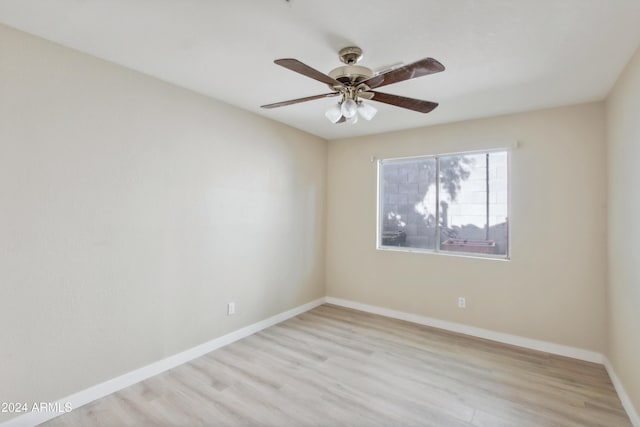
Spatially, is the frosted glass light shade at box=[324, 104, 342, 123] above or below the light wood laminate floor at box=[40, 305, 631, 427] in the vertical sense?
above

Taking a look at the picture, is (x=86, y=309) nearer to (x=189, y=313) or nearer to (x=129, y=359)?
(x=129, y=359)

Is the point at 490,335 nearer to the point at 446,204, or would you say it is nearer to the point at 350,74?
the point at 446,204

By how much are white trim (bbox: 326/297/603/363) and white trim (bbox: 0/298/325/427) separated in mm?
1402

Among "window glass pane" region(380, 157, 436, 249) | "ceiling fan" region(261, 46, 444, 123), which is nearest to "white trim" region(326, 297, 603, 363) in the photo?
"window glass pane" region(380, 157, 436, 249)

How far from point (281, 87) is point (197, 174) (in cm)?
110

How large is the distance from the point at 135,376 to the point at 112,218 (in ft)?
4.12

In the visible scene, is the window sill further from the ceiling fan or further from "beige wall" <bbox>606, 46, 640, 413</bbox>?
the ceiling fan

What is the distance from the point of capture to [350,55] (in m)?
2.07

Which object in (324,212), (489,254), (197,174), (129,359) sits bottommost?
(129,359)

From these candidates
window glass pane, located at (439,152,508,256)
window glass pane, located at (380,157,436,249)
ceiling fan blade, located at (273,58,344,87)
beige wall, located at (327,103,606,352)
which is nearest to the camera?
ceiling fan blade, located at (273,58,344,87)

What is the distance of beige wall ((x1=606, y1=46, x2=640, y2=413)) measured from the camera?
2039 mm

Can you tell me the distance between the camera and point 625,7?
1587 millimetres

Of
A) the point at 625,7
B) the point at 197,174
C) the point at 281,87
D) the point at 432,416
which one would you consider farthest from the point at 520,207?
the point at 197,174

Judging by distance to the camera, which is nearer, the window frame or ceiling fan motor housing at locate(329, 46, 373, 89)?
ceiling fan motor housing at locate(329, 46, 373, 89)
